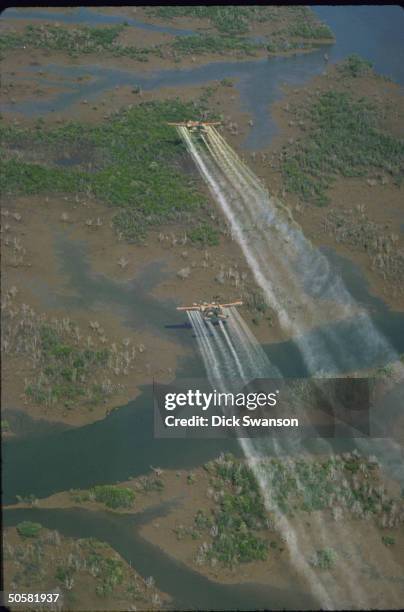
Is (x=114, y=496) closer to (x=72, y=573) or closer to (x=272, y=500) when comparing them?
(x=72, y=573)

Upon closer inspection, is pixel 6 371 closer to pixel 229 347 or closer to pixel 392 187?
pixel 229 347

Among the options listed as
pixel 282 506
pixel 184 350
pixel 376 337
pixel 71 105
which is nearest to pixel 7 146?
pixel 71 105

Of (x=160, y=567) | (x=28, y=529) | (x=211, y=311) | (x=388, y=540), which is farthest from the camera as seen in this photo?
(x=211, y=311)

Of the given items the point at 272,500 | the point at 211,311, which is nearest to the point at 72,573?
the point at 272,500

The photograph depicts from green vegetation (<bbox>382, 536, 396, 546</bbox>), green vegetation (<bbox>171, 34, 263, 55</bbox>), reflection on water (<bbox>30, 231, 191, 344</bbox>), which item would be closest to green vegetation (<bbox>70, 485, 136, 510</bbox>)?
green vegetation (<bbox>382, 536, 396, 546</bbox>)

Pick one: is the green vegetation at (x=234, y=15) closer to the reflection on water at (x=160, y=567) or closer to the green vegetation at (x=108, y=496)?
the green vegetation at (x=108, y=496)

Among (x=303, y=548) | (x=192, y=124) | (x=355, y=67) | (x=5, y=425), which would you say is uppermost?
(x=355, y=67)
